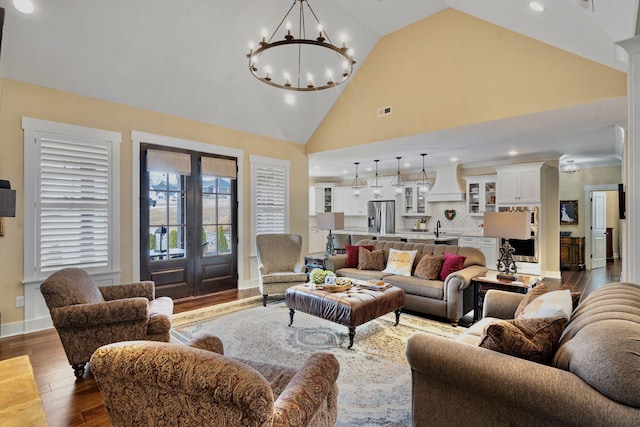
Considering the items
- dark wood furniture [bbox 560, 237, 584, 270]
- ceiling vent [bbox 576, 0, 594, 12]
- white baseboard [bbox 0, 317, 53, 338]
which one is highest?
ceiling vent [bbox 576, 0, 594, 12]

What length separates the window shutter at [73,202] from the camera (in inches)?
151

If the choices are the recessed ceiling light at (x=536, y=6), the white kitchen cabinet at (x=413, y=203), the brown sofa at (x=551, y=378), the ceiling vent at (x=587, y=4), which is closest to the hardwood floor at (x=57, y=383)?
the brown sofa at (x=551, y=378)

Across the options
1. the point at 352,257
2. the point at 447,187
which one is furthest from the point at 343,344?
the point at 447,187

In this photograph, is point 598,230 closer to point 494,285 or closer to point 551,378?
point 494,285

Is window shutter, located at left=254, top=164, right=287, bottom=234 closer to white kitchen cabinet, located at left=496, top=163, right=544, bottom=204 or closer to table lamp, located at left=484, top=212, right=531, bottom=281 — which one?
table lamp, located at left=484, top=212, right=531, bottom=281

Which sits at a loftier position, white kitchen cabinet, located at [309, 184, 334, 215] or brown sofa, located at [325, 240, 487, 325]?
white kitchen cabinet, located at [309, 184, 334, 215]

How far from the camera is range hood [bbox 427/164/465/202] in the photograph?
27.6ft

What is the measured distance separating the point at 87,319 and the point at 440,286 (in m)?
3.67

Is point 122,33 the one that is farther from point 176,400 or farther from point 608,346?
point 608,346

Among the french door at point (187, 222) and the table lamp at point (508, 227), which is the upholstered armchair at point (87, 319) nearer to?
the french door at point (187, 222)

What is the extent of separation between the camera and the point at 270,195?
633 cm

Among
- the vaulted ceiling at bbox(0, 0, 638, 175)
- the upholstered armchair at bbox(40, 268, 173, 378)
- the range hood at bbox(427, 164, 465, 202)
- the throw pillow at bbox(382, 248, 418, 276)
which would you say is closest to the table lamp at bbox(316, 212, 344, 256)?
the throw pillow at bbox(382, 248, 418, 276)

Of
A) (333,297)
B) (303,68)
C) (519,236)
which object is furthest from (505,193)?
(333,297)

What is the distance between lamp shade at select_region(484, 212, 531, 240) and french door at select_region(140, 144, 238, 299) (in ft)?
13.2
